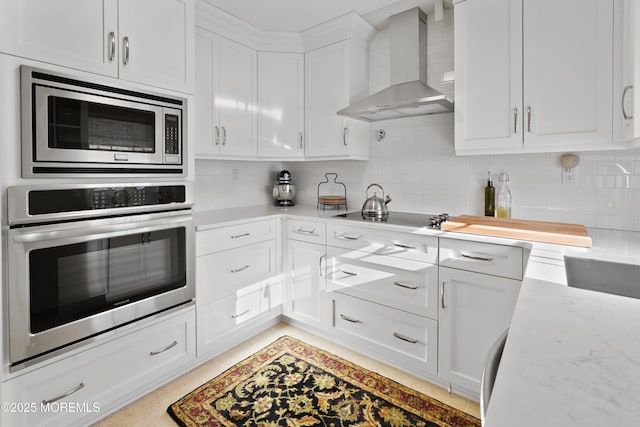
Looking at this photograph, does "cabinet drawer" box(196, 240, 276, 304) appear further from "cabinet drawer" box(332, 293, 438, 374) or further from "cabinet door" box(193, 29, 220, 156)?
"cabinet door" box(193, 29, 220, 156)

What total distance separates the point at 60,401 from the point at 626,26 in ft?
10.6

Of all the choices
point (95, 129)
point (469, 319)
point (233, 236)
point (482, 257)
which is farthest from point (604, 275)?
point (95, 129)

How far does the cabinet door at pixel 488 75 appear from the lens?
1.97m

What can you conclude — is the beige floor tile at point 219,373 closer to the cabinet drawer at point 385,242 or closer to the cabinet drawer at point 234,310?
the cabinet drawer at point 234,310

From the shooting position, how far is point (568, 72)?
181 cm

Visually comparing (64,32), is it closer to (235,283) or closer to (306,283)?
(235,283)

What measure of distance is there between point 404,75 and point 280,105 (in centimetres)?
109

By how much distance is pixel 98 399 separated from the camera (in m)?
1.72

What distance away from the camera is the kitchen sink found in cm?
129

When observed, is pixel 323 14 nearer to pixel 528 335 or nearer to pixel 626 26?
pixel 626 26

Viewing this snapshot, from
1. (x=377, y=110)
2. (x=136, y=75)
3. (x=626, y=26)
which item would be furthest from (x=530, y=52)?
(x=136, y=75)

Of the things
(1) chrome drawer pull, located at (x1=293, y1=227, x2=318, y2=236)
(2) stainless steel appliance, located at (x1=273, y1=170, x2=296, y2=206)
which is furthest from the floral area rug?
(2) stainless steel appliance, located at (x1=273, y1=170, x2=296, y2=206)

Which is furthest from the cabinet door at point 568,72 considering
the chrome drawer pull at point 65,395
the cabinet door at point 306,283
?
the chrome drawer pull at point 65,395

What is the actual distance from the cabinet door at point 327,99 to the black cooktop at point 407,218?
619mm
